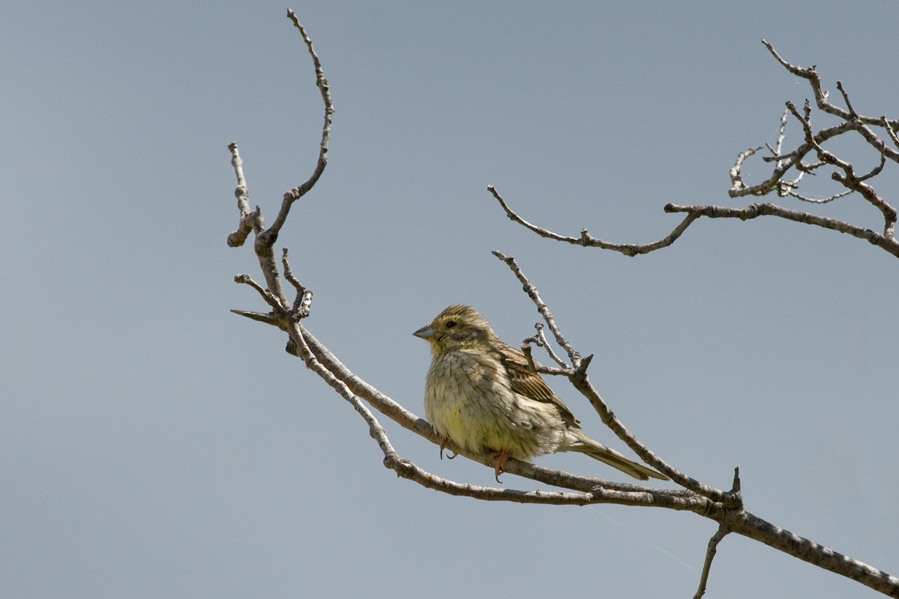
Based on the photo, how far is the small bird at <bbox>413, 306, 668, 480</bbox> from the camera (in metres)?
5.79

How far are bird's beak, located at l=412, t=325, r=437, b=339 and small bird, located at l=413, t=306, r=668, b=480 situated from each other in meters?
0.15

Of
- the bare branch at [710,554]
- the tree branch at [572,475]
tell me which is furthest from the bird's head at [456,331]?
A: the bare branch at [710,554]

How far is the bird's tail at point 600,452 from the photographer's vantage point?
6.20 metres

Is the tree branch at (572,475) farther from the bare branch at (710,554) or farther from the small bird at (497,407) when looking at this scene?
the small bird at (497,407)


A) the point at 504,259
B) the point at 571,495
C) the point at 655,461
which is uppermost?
the point at 504,259

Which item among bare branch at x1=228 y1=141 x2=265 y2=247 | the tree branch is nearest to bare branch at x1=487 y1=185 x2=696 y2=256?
the tree branch

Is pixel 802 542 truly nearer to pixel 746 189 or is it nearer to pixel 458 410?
pixel 746 189

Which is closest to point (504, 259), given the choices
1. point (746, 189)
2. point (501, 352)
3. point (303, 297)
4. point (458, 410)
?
point (303, 297)

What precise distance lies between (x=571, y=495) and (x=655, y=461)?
0.39 meters

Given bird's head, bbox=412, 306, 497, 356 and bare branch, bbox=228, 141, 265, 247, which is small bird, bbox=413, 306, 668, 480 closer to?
bird's head, bbox=412, 306, 497, 356

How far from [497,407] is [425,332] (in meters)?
1.31

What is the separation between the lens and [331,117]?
176 inches

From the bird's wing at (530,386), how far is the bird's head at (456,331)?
1.10 feet

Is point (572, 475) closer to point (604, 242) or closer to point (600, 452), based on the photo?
point (604, 242)
